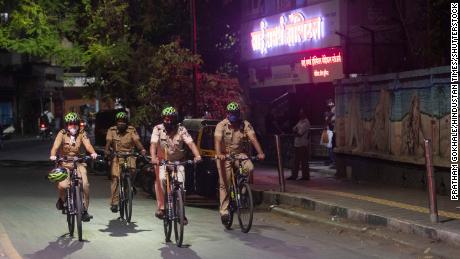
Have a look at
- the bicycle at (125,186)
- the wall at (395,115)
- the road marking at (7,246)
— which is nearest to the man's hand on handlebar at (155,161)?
the bicycle at (125,186)

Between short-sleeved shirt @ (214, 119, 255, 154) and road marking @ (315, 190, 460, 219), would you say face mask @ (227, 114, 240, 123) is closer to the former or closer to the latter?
short-sleeved shirt @ (214, 119, 255, 154)

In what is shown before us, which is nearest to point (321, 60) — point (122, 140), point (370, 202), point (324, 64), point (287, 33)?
point (324, 64)

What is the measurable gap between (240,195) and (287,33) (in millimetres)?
15127

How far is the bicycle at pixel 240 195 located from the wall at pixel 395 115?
4.42 metres

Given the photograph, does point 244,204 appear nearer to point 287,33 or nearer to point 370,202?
point 370,202

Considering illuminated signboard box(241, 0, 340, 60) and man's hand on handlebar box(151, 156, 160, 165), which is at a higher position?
illuminated signboard box(241, 0, 340, 60)

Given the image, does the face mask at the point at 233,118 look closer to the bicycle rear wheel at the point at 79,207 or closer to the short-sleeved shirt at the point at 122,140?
the short-sleeved shirt at the point at 122,140

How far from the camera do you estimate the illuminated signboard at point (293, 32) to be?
22672mm

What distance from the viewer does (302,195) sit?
13.7m

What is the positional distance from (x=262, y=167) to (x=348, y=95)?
5358mm

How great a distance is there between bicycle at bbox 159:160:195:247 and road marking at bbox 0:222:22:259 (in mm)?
2110

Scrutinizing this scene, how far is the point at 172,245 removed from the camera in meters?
9.41

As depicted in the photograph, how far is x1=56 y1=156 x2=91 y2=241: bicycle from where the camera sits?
967 cm

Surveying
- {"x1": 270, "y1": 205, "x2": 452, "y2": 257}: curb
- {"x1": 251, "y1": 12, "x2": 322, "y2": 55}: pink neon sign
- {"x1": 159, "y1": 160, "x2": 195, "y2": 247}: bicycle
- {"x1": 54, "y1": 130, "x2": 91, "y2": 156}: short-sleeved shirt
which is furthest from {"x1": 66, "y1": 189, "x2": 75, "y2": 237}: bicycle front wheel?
{"x1": 251, "y1": 12, "x2": 322, "y2": 55}: pink neon sign
